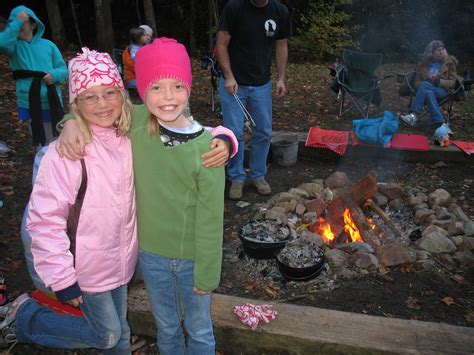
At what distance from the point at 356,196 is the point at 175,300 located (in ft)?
9.41

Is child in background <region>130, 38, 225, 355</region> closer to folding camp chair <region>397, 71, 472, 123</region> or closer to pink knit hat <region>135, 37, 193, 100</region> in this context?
pink knit hat <region>135, 37, 193, 100</region>

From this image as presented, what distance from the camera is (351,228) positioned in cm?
446

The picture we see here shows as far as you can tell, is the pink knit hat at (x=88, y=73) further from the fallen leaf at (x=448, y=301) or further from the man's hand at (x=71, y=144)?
the fallen leaf at (x=448, y=301)

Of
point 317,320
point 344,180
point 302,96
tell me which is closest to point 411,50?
point 302,96

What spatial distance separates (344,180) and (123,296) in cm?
348

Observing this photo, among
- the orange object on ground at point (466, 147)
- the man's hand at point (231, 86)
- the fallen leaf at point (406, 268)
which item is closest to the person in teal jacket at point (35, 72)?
the man's hand at point (231, 86)

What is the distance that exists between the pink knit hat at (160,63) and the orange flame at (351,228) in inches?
113

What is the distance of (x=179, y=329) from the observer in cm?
250

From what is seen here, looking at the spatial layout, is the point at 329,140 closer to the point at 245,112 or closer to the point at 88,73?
the point at 245,112

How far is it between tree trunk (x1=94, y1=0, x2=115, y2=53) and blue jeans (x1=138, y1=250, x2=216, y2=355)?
12555mm

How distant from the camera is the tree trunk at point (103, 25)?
518 inches

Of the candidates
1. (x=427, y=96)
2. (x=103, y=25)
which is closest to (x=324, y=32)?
(x=103, y=25)

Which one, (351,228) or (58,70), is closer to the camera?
(351,228)

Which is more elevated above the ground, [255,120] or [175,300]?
[255,120]
